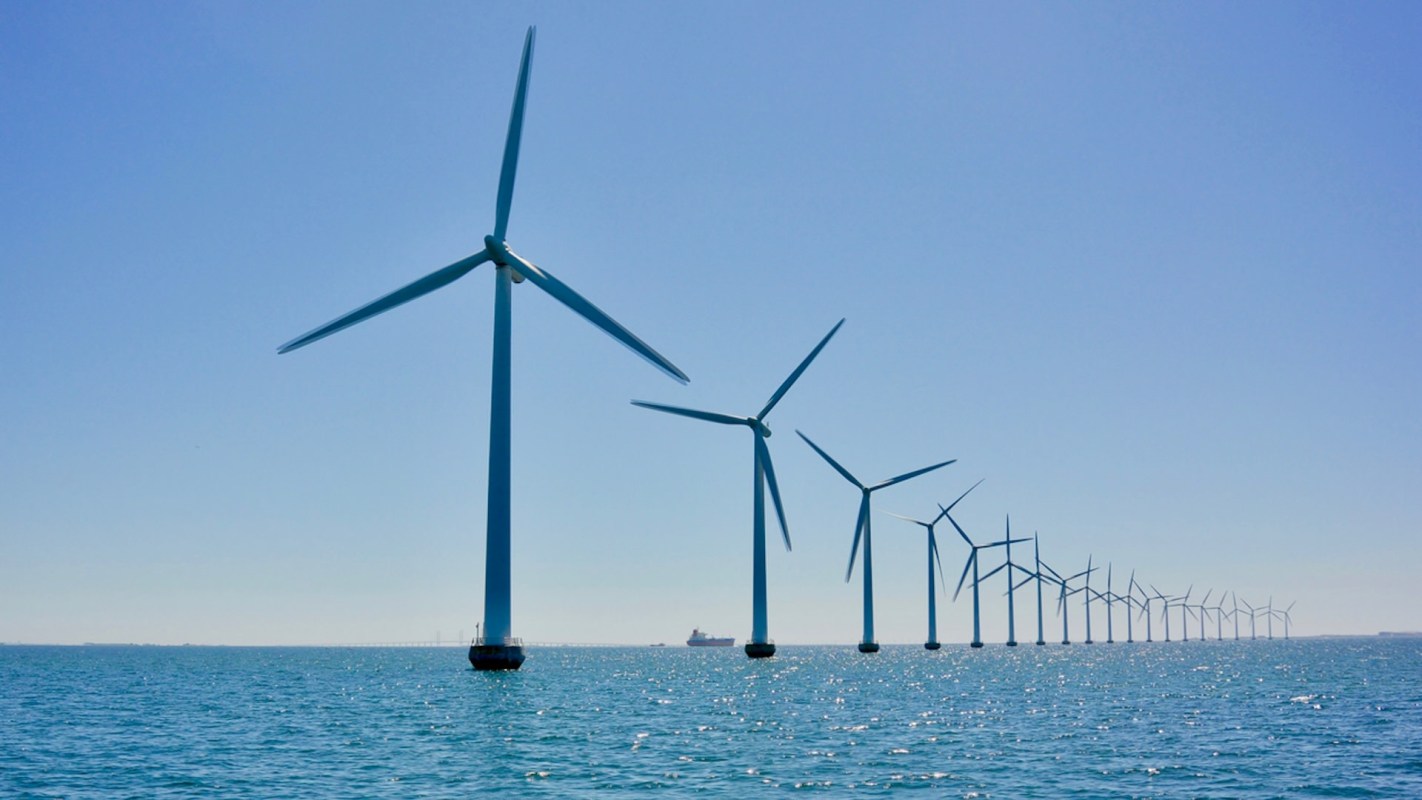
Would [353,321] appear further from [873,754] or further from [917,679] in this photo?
[917,679]

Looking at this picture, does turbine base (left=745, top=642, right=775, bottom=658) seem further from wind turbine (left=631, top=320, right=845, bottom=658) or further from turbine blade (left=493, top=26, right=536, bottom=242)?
turbine blade (left=493, top=26, right=536, bottom=242)

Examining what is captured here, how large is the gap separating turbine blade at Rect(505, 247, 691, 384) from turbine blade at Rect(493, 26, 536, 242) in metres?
3.19

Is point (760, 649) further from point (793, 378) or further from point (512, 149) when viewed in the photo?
point (512, 149)

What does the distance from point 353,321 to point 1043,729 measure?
1806 inches

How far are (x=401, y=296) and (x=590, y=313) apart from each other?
12.3m

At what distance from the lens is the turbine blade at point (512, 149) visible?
8538 centimetres

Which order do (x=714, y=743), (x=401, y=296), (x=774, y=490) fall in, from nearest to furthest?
(x=714, y=743)
(x=401, y=296)
(x=774, y=490)

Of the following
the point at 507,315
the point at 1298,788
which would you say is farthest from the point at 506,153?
the point at 1298,788

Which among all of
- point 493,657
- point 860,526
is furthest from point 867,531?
point 493,657

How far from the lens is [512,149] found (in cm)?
8906

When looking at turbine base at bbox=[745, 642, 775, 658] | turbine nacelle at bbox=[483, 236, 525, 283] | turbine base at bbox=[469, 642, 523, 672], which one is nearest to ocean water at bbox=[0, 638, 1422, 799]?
turbine base at bbox=[469, 642, 523, 672]

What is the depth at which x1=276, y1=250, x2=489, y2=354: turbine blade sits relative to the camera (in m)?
69.9

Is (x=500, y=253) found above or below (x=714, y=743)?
above

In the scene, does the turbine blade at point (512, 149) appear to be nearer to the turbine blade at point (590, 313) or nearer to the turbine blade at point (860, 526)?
the turbine blade at point (590, 313)
